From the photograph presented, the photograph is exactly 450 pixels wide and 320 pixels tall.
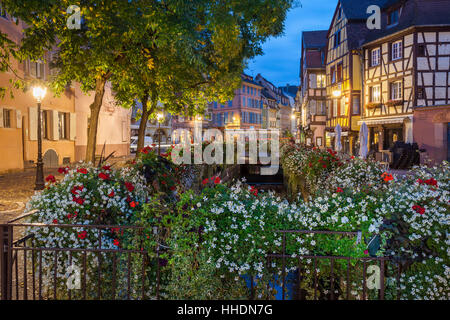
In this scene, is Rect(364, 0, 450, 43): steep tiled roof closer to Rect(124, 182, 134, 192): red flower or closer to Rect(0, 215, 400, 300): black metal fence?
Rect(0, 215, 400, 300): black metal fence

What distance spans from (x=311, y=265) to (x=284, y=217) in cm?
61

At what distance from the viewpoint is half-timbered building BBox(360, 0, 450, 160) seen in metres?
22.0

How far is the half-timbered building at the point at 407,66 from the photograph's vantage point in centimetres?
2200

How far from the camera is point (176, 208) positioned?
3.46m

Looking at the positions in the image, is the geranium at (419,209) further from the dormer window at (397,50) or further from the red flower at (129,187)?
the dormer window at (397,50)

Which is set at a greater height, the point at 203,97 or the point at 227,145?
the point at 203,97

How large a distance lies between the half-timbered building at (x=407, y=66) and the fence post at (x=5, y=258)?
71.1ft

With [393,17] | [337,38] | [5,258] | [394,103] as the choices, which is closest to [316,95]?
[337,38]

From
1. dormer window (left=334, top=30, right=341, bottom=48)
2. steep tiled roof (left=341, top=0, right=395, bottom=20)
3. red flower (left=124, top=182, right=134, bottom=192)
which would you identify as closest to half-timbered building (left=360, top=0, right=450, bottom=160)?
steep tiled roof (left=341, top=0, right=395, bottom=20)

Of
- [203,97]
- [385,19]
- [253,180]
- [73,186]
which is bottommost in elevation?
[253,180]
